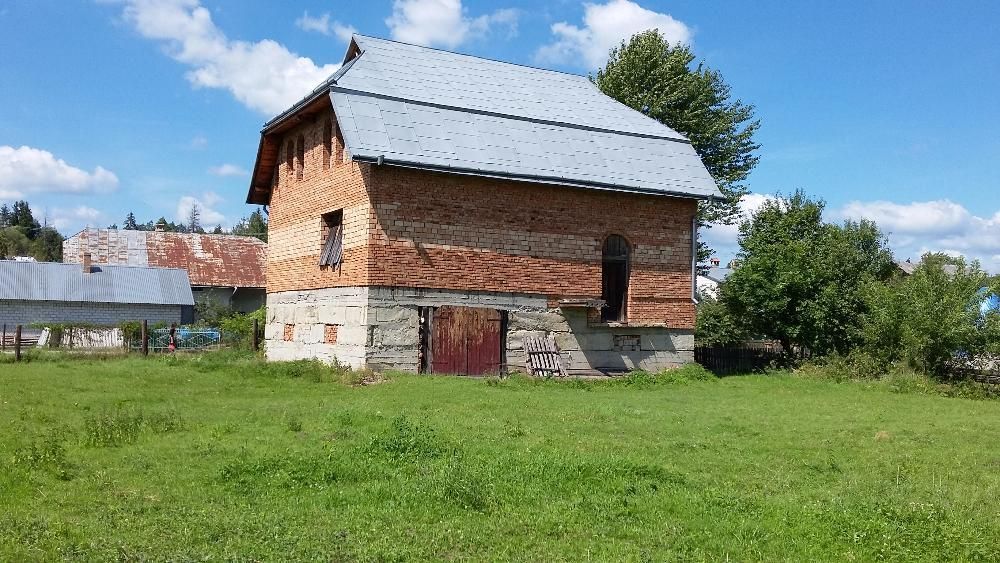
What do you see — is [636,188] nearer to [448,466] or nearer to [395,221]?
[395,221]

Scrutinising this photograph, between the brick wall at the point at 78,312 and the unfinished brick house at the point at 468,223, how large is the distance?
2036cm

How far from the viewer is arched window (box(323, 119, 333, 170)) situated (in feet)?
71.1

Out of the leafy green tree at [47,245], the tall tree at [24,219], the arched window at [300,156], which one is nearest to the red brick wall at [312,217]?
the arched window at [300,156]

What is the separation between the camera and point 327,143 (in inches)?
860

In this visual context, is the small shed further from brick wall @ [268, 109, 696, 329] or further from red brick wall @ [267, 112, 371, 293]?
brick wall @ [268, 109, 696, 329]

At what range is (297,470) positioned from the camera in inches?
332

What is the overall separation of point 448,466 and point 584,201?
14.2 meters

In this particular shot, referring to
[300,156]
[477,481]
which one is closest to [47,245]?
[300,156]

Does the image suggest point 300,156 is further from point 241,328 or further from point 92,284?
point 92,284

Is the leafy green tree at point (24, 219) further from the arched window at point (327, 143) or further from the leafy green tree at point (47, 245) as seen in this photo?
the arched window at point (327, 143)

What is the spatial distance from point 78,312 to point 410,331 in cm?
2950

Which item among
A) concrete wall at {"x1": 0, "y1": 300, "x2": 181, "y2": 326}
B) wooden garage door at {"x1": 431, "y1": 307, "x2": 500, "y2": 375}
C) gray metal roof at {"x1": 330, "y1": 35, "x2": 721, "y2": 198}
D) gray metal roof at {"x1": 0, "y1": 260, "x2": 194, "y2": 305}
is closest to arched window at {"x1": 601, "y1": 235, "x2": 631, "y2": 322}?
gray metal roof at {"x1": 330, "y1": 35, "x2": 721, "y2": 198}

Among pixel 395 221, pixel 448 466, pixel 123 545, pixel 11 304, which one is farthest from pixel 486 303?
pixel 11 304

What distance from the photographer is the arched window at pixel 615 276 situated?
2281cm
